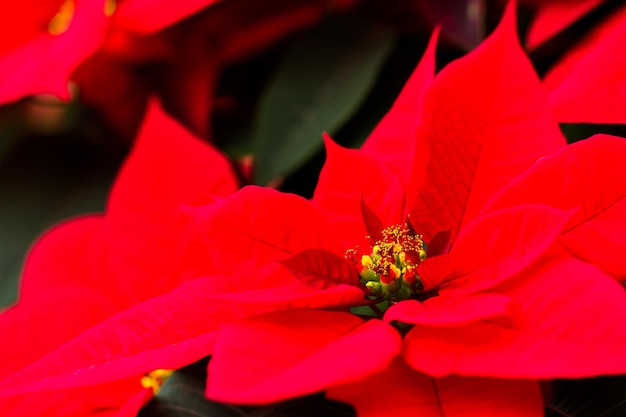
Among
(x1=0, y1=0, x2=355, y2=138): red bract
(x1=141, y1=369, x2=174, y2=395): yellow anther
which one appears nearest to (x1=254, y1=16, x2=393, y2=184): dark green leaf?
(x1=0, y1=0, x2=355, y2=138): red bract

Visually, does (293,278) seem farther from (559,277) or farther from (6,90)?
(6,90)

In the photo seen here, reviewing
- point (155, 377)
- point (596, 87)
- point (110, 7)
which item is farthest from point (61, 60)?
point (596, 87)

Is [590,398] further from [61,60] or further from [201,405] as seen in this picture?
[61,60]

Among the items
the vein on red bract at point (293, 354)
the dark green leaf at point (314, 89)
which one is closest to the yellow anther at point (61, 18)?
the dark green leaf at point (314, 89)

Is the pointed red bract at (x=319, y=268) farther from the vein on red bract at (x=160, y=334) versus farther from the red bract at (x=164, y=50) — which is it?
the red bract at (x=164, y=50)

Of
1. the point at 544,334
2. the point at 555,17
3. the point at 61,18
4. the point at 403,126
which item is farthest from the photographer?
the point at 61,18

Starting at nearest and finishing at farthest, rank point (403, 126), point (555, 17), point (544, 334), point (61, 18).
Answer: point (544, 334), point (403, 126), point (555, 17), point (61, 18)

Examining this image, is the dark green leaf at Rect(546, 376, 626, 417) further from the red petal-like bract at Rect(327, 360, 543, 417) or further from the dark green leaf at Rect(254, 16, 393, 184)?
the dark green leaf at Rect(254, 16, 393, 184)
